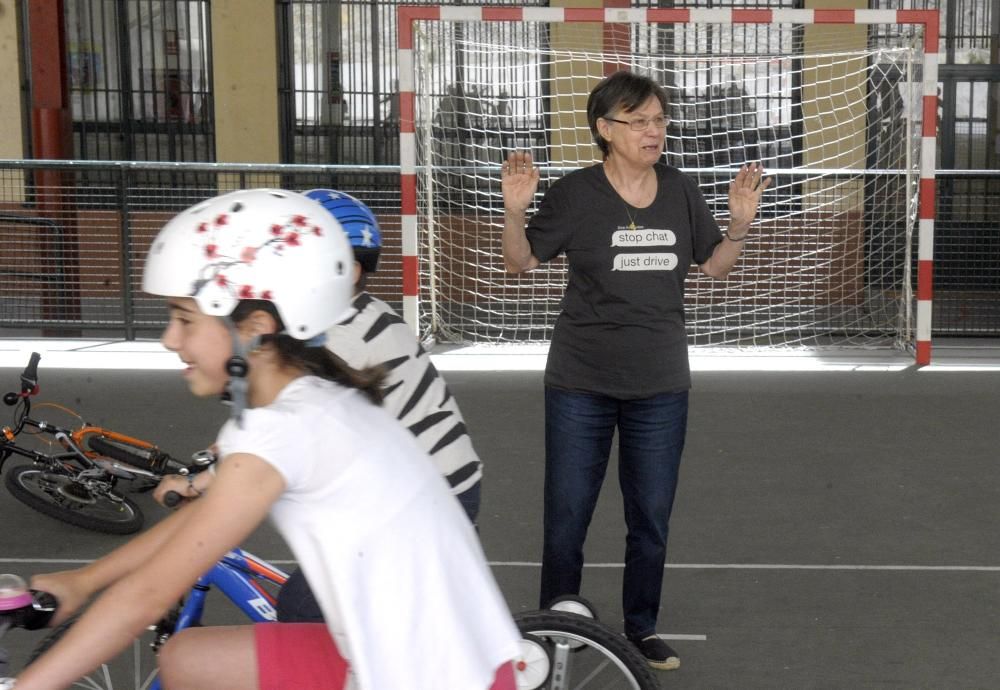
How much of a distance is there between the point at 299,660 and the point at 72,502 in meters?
4.13

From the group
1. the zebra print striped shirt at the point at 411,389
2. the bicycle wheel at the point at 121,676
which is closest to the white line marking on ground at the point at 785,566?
the bicycle wheel at the point at 121,676

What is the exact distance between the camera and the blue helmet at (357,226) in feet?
11.1

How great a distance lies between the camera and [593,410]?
14.2ft

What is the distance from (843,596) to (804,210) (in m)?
6.64

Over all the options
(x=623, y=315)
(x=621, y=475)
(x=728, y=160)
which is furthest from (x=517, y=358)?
(x=623, y=315)

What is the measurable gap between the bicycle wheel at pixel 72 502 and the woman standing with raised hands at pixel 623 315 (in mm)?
2377

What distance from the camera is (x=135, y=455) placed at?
5785 millimetres

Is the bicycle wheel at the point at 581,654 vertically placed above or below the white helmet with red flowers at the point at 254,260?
below

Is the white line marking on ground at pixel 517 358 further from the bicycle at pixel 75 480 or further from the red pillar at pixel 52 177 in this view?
the bicycle at pixel 75 480

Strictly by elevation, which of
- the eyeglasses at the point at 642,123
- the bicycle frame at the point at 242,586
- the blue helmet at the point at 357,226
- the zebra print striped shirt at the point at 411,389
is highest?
the eyeglasses at the point at 642,123

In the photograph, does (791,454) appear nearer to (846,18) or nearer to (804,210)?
(846,18)

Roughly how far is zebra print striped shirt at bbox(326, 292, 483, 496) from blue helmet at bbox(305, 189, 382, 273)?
210 mm

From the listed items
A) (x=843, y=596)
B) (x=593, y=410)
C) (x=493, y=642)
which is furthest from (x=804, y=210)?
(x=493, y=642)

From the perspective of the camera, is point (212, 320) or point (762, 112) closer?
point (212, 320)
